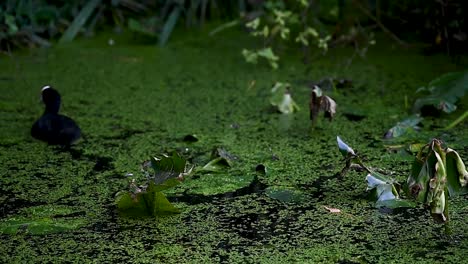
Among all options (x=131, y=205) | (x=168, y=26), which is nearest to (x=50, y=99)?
(x=131, y=205)

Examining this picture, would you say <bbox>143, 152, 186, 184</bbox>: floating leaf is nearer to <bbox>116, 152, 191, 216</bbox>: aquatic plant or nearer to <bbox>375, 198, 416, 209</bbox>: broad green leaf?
<bbox>116, 152, 191, 216</bbox>: aquatic plant

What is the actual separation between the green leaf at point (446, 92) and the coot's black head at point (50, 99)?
1315 mm

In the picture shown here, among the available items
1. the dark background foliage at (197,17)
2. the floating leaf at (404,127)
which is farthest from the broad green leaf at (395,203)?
the dark background foliage at (197,17)

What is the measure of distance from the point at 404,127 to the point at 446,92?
1.01ft

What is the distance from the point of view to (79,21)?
4684 mm

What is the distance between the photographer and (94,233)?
2281 millimetres

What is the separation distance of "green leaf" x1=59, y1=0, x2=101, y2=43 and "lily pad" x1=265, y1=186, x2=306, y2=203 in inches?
89.7

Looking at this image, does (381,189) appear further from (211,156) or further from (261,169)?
(211,156)

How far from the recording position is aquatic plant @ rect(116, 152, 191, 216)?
2.32 metres

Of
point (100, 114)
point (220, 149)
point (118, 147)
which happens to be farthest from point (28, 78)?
point (220, 149)

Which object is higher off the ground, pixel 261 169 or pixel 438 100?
pixel 438 100

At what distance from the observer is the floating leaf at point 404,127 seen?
314 centimetres

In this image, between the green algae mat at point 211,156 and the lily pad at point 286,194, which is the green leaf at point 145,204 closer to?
the green algae mat at point 211,156

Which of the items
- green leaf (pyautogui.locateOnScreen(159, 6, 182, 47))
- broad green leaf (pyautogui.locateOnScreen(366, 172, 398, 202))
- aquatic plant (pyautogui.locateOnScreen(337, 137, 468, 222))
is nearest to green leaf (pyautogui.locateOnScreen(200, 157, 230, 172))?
broad green leaf (pyautogui.locateOnScreen(366, 172, 398, 202))
